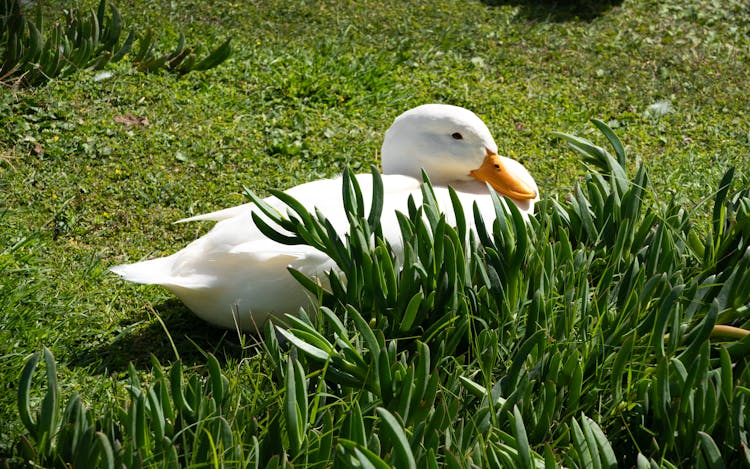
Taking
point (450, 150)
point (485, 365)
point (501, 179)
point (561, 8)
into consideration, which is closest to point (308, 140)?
point (450, 150)

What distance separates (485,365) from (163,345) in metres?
1.43

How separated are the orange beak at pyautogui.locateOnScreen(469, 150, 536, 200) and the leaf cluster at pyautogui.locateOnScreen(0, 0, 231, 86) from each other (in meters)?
2.20

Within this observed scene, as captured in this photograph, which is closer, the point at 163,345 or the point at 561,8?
the point at 163,345

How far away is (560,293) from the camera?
287cm

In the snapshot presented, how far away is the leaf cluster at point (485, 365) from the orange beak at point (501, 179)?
1.38 feet

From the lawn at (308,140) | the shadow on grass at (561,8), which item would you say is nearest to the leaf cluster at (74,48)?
the lawn at (308,140)

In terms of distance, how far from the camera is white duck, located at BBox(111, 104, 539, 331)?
3.12 m

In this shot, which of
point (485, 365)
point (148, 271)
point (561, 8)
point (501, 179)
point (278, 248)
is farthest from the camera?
point (561, 8)

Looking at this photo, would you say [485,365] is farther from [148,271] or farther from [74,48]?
[74,48]

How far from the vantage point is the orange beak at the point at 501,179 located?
3676 millimetres

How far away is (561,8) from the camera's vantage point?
21.7 ft

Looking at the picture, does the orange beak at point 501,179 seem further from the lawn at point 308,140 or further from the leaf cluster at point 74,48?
the leaf cluster at point 74,48

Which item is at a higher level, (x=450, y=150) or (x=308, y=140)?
(x=450, y=150)

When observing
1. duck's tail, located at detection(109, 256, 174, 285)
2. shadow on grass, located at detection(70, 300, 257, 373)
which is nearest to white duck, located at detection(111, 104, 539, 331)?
duck's tail, located at detection(109, 256, 174, 285)
